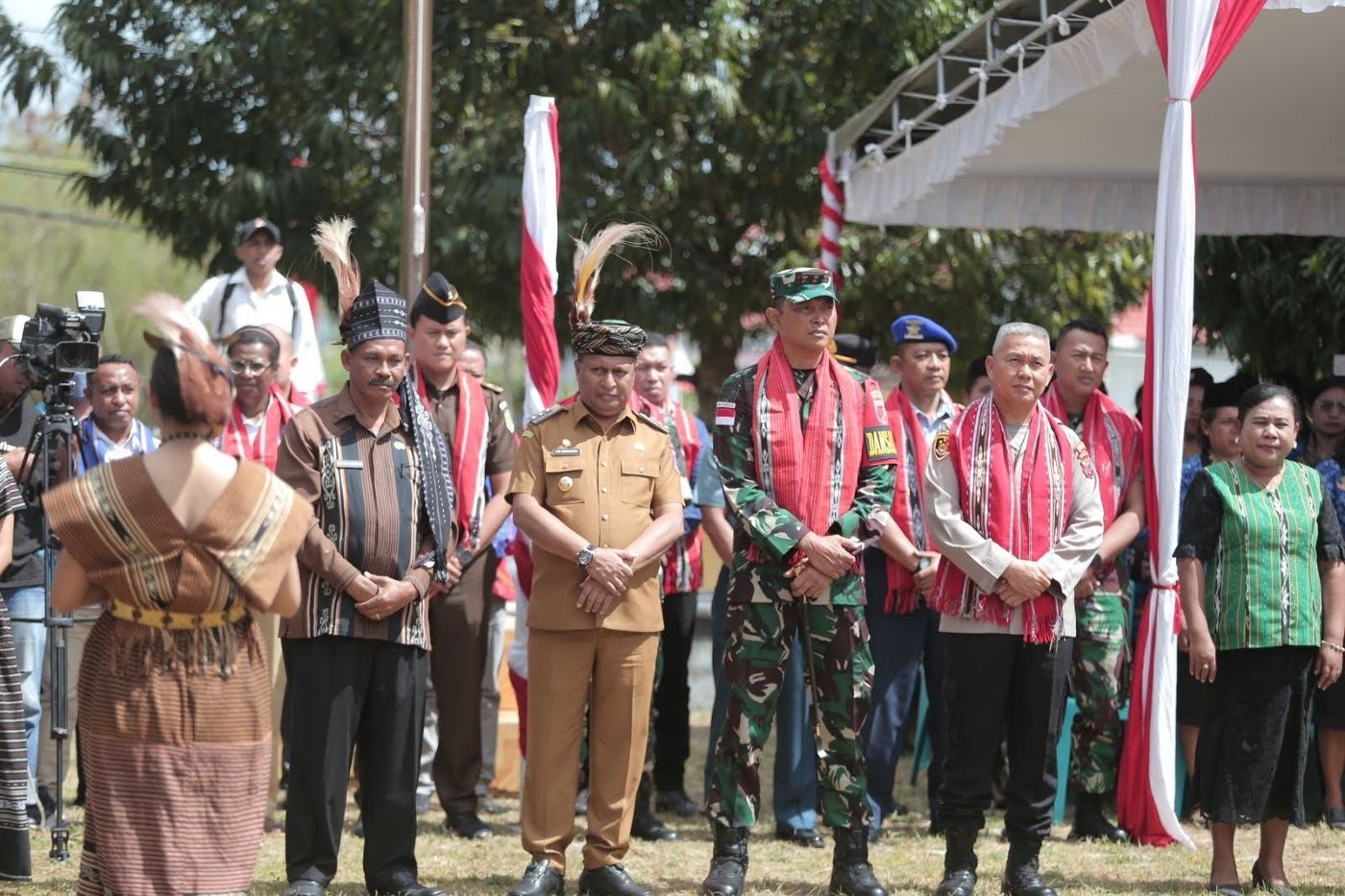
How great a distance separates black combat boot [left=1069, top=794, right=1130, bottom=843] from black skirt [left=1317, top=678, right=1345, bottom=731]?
1237 millimetres

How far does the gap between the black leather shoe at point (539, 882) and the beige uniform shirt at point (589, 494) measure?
2.73 feet

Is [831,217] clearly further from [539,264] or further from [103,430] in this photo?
[103,430]

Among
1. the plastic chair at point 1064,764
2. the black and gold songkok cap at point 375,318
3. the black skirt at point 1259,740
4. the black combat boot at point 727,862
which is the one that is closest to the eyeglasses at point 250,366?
the black and gold songkok cap at point 375,318

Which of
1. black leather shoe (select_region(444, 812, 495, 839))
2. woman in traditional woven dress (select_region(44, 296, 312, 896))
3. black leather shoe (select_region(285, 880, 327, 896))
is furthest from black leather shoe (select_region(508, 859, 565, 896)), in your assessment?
woman in traditional woven dress (select_region(44, 296, 312, 896))

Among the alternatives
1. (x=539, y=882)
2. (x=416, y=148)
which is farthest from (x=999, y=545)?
(x=416, y=148)

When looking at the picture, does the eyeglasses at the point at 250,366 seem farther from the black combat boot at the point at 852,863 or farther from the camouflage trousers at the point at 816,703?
the black combat boot at the point at 852,863

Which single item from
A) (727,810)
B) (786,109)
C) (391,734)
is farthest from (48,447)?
(786,109)

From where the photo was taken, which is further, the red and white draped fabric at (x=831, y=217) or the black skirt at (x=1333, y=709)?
the red and white draped fabric at (x=831, y=217)

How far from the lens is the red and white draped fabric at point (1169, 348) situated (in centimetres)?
621

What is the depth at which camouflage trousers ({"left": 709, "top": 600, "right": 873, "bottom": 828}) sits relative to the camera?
19.5 ft

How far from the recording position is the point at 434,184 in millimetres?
11367

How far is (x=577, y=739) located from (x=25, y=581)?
2697 mm

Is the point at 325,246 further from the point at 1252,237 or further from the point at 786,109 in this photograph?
the point at 1252,237

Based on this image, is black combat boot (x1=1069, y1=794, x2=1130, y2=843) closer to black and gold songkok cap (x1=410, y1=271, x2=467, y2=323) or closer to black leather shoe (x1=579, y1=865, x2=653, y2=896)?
black leather shoe (x1=579, y1=865, x2=653, y2=896)
